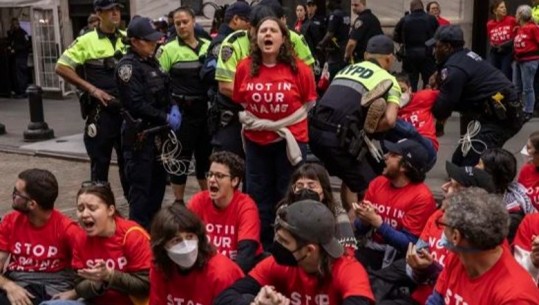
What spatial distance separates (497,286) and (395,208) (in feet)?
4.99

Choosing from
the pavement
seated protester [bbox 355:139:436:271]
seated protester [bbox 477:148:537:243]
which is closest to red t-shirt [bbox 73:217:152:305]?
seated protester [bbox 355:139:436:271]

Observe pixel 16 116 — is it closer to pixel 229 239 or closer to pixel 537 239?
pixel 229 239

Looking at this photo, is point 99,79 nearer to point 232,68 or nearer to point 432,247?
point 232,68

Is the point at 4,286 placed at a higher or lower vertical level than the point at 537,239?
lower

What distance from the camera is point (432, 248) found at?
385cm

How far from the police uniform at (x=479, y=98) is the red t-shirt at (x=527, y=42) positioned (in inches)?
176

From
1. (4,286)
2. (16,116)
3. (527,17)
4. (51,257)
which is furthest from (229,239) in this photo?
(16,116)

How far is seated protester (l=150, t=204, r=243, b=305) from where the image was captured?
139 inches

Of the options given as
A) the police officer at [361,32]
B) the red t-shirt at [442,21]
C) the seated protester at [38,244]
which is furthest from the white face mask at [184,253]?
the red t-shirt at [442,21]

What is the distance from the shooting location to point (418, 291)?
3.92 m

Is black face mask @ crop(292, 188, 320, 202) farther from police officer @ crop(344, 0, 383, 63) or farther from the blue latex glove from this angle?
police officer @ crop(344, 0, 383, 63)

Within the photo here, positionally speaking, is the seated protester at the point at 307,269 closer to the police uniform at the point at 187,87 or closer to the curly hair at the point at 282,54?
the curly hair at the point at 282,54

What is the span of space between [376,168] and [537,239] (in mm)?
2479

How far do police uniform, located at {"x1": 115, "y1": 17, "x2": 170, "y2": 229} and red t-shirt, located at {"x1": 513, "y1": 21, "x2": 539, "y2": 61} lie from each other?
6.09 metres
